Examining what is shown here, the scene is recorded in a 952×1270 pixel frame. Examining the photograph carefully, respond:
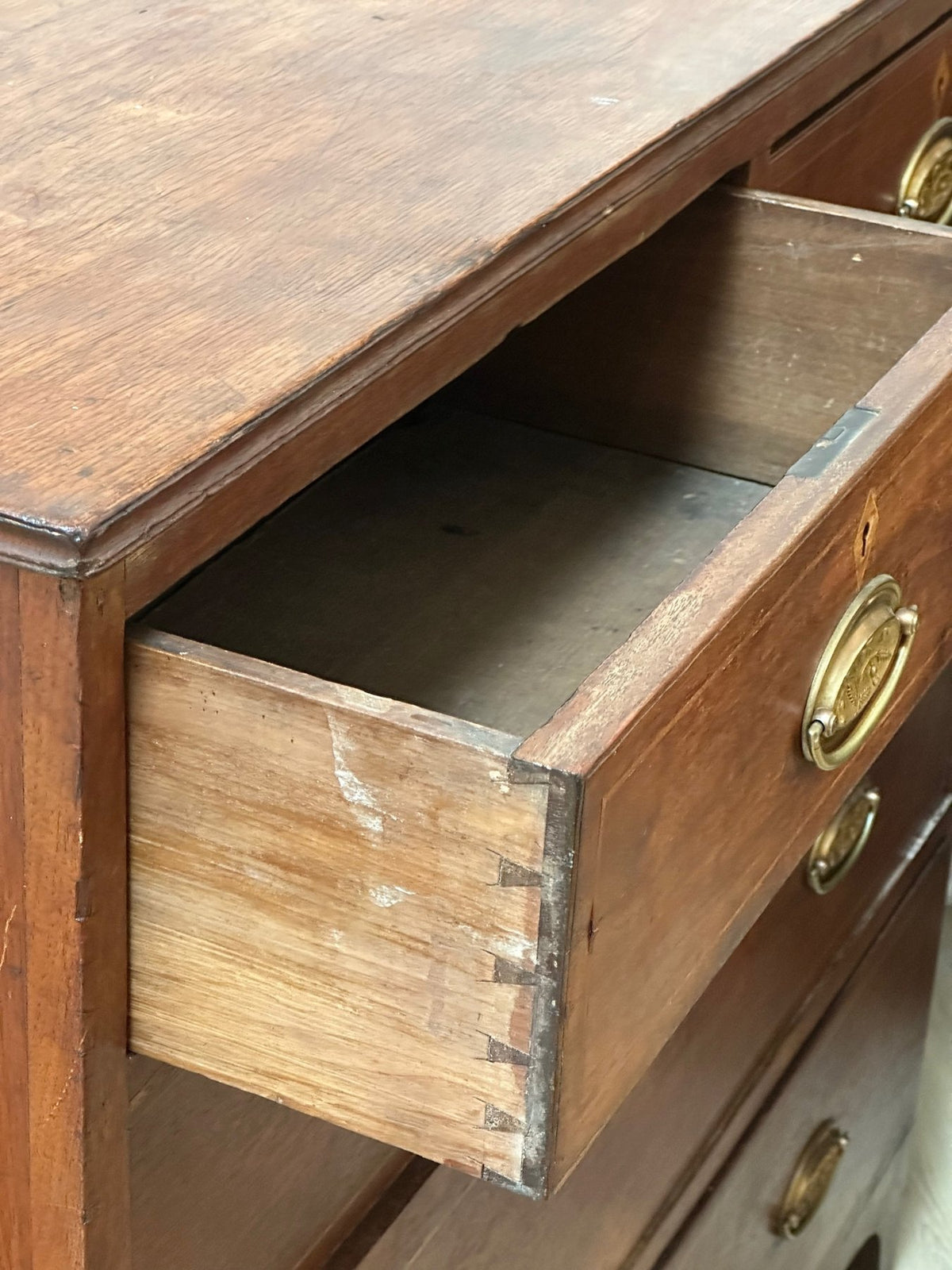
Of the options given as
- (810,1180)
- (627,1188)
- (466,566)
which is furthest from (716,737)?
(810,1180)

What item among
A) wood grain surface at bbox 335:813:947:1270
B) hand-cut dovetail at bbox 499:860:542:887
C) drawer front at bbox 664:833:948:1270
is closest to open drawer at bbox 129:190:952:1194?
hand-cut dovetail at bbox 499:860:542:887

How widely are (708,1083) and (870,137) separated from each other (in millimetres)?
520

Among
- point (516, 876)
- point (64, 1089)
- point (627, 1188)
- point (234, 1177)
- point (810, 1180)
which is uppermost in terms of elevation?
point (516, 876)

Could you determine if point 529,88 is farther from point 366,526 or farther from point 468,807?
point 468,807

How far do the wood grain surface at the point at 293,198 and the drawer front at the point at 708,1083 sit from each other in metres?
0.38

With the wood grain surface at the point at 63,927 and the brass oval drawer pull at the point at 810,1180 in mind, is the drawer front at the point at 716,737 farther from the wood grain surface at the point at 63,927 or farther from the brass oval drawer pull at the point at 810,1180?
the brass oval drawer pull at the point at 810,1180

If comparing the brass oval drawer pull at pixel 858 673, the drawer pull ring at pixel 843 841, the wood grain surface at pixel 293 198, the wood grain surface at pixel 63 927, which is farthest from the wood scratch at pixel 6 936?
the drawer pull ring at pixel 843 841

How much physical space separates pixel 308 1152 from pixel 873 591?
29 centimetres

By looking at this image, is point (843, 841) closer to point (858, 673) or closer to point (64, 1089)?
point (858, 673)

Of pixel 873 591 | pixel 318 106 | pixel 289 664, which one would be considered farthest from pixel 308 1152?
pixel 318 106

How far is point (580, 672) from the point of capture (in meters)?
0.71

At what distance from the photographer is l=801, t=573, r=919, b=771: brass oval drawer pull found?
566 millimetres

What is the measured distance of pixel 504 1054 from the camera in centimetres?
45

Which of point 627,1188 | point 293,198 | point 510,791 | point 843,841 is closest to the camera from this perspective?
point 510,791
